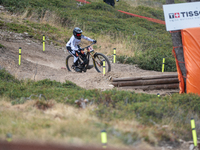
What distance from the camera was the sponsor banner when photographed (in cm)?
849

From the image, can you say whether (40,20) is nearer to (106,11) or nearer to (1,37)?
(1,37)

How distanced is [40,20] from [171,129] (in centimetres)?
1733

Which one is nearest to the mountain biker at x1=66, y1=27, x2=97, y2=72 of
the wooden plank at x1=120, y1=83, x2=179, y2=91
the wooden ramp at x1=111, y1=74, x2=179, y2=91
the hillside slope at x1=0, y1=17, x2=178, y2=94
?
the hillside slope at x1=0, y1=17, x2=178, y2=94

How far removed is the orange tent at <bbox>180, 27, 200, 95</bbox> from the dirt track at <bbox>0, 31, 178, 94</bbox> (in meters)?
1.52

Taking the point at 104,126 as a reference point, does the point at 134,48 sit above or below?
above

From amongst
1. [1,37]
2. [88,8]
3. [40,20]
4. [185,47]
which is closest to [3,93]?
[185,47]

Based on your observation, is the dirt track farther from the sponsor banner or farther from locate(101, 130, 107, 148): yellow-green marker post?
locate(101, 130, 107, 148): yellow-green marker post

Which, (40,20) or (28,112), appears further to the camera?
(40,20)

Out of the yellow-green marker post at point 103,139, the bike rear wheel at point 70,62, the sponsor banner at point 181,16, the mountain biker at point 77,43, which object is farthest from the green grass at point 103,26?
the yellow-green marker post at point 103,139

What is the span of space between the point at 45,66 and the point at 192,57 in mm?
7417

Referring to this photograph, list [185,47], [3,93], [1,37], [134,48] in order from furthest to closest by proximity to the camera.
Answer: [134,48] → [1,37] → [185,47] → [3,93]

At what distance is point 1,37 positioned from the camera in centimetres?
1515

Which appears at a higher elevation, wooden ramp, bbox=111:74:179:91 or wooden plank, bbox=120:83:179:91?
wooden ramp, bbox=111:74:179:91

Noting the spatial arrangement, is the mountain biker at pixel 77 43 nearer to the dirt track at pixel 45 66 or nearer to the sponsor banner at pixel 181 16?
the dirt track at pixel 45 66
